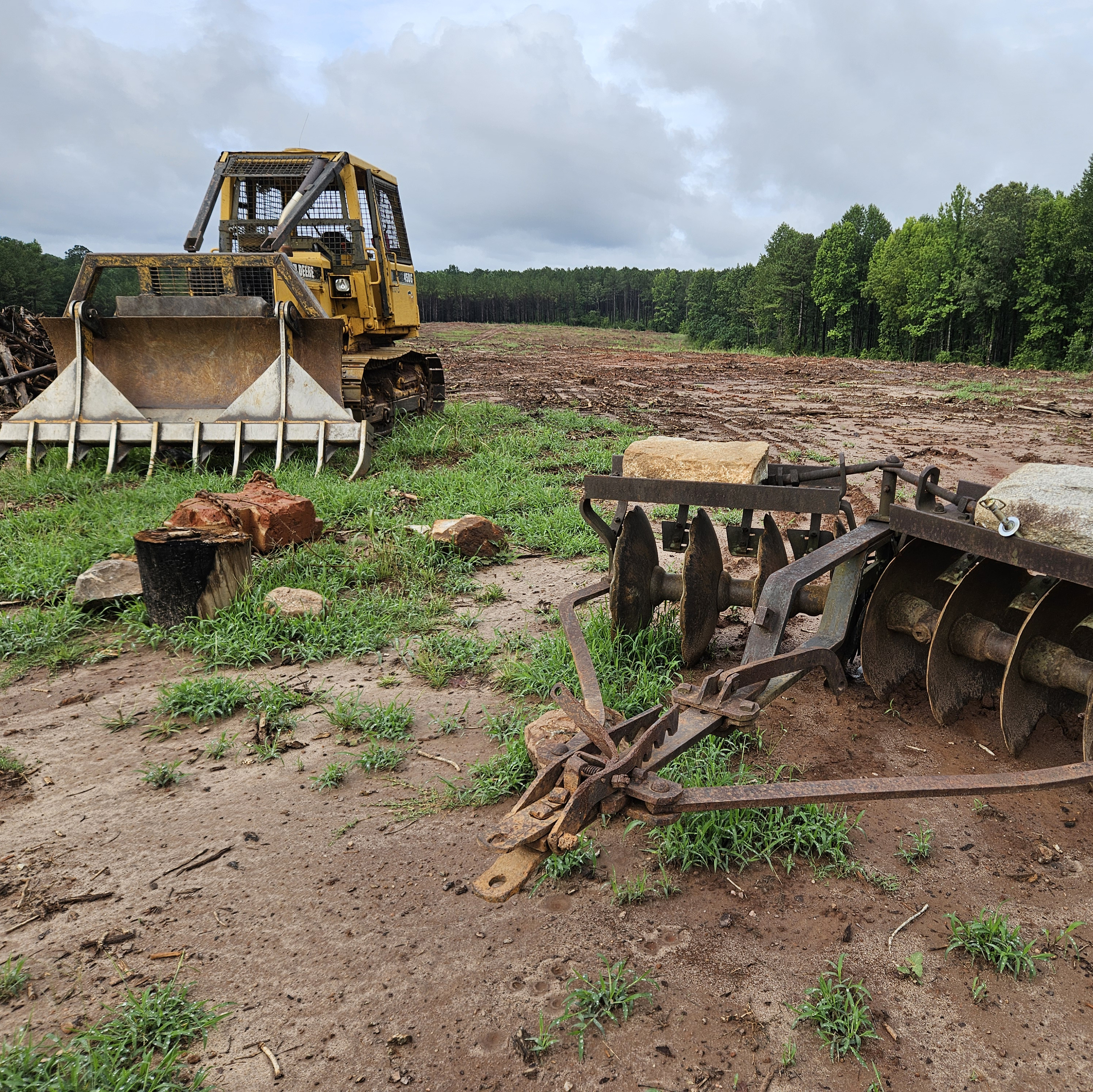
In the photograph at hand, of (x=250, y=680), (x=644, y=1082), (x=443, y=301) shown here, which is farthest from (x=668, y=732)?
(x=443, y=301)

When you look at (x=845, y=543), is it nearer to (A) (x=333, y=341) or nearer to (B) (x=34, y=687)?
(B) (x=34, y=687)

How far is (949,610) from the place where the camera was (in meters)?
2.99

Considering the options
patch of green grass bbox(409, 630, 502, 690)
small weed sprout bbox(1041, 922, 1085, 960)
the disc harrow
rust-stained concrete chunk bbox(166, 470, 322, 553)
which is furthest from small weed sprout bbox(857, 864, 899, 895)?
rust-stained concrete chunk bbox(166, 470, 322, 553)

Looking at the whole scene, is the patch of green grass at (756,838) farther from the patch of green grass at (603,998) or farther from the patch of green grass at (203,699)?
the patch of green grass at (203,699)

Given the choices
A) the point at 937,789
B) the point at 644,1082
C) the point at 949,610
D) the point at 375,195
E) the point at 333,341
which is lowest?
the point at 644,1082

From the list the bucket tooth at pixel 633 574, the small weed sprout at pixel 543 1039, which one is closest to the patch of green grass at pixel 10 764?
the small weed sprout at pixel 543 1039

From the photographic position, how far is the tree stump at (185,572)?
4078mm

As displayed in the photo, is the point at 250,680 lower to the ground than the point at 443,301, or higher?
lower

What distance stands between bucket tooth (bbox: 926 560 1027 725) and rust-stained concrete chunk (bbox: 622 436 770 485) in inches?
37.6

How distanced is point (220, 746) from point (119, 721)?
58 cm

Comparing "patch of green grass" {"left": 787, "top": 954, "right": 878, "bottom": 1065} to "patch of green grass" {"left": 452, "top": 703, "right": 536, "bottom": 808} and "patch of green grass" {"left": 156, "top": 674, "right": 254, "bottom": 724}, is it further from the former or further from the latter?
"patch of green grass" {"left": 156, "top": 674, "right": 254, "bottom": 724}

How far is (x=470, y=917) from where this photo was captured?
7.20 ft

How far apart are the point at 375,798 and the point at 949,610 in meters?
2.37

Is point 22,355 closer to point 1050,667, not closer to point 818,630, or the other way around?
point 818,630
